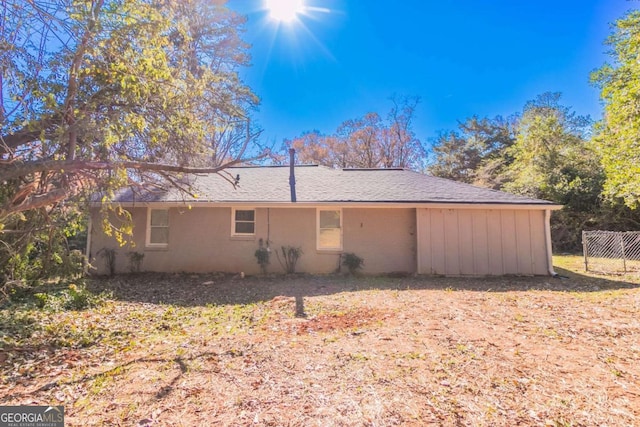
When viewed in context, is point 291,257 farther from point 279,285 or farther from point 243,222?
point 243,222

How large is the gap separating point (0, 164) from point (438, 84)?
60.0ft

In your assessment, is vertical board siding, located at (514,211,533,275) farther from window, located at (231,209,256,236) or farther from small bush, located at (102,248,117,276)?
small bush, located at (102,248,117,276)

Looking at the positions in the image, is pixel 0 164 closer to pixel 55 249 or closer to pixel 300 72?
pixel 55 249

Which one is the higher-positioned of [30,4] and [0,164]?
[30,4]

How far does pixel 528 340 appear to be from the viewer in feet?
13.9

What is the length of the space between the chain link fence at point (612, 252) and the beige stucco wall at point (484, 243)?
99.7 inches

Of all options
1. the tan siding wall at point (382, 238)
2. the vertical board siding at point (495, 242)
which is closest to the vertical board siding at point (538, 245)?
the vertical board siding at point (495, 242)

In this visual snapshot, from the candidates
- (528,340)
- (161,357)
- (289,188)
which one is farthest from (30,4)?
(289,188)

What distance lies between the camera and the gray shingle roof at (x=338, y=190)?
9562 millimetres

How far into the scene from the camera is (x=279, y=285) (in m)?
8.38

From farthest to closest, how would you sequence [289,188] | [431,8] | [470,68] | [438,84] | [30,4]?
1. [438,84]
2. [470,68]
3. [289,188]
4. [431,8]
5. [30,4]

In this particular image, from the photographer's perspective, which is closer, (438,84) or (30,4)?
(30,4)

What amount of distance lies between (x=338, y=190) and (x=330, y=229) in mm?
1418

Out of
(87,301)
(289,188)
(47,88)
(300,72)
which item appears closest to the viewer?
(47,88)
